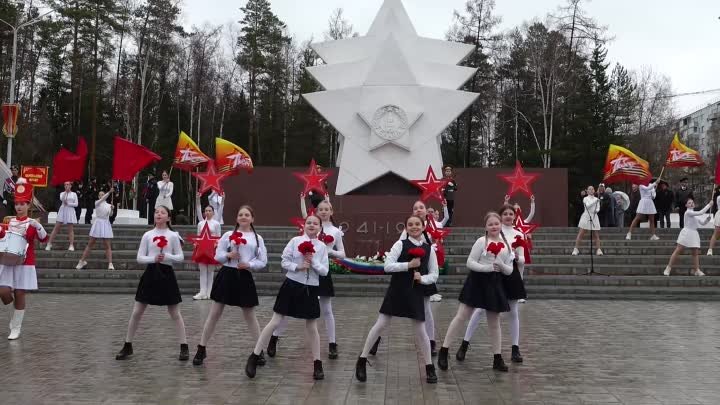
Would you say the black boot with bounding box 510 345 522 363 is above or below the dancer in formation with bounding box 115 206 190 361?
below

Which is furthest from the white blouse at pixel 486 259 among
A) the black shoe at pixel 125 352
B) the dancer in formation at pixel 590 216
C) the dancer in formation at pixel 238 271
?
the dancer in formation at pixel 590 216

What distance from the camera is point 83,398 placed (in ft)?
18.0

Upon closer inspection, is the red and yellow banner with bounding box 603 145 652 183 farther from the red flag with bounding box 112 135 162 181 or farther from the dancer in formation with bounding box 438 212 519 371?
the dancer in formation with bounding box 438 212 519 371

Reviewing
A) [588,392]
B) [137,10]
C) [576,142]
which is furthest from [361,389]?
[137,10]

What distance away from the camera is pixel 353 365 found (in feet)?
23.1

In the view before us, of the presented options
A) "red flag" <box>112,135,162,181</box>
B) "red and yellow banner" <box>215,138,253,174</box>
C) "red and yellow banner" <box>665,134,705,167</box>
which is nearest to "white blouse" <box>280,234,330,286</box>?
"red flag" <box>112,135,162,181</box>

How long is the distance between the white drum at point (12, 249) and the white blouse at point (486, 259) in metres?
5.68

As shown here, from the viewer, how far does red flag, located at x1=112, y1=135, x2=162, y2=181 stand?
12.5 metres

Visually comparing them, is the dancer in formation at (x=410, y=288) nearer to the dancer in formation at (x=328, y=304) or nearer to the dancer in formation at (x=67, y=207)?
the dancer in formation at (x=328, y=304)

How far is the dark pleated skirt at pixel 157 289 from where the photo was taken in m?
7.12

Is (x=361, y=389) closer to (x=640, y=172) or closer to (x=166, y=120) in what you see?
(x=640, y=172)

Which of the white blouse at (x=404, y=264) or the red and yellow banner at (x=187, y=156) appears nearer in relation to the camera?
the white blouse at (x=404, y=264)

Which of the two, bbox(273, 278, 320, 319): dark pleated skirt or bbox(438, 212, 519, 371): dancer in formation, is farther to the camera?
bbox(438, 212, 519, 371): dancer in formation

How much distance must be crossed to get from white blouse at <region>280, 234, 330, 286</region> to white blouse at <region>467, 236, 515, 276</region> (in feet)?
5.23
